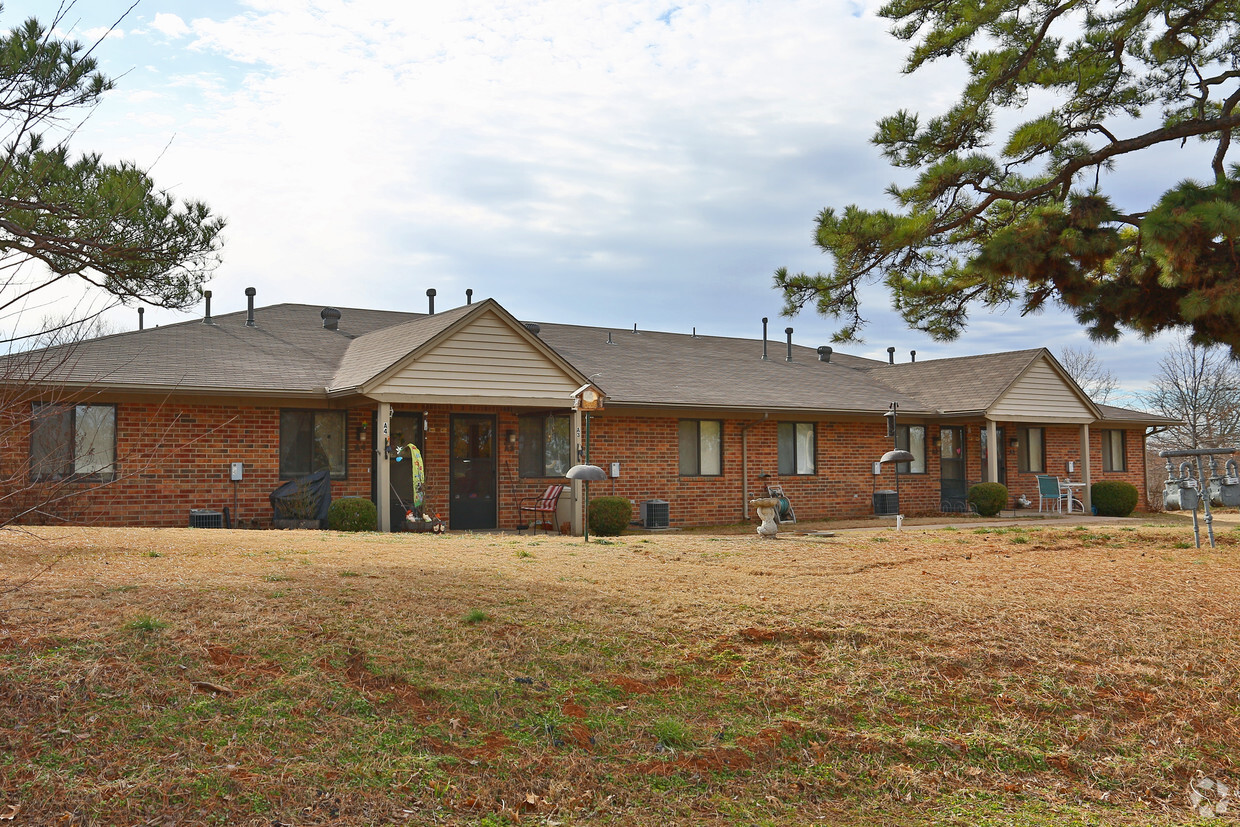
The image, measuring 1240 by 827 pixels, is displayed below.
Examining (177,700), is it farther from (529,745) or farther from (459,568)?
(459,568)

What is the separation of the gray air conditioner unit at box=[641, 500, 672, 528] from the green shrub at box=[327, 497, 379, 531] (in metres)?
5.61

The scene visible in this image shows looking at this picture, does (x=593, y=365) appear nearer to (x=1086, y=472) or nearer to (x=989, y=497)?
(x=989, y=497)

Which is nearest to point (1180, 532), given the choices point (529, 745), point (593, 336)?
point (593, 336)

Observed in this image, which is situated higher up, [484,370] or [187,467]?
[484,370]

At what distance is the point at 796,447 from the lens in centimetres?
2145

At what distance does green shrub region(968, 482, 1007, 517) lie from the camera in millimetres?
21891

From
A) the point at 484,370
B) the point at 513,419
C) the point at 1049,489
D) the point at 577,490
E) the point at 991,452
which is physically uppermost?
the point at 484,370

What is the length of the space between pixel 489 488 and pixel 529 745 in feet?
42.8

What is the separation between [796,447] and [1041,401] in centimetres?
699

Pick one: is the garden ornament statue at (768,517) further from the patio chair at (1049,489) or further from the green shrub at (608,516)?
the patio chair at (1049,489)

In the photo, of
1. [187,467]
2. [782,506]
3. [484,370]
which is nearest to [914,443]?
[782,506]

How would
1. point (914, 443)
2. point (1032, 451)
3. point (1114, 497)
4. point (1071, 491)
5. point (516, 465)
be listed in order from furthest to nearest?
point (1032, 451), point (1071, 491), point (1114, 497), point (914, 443), point (516, 465)

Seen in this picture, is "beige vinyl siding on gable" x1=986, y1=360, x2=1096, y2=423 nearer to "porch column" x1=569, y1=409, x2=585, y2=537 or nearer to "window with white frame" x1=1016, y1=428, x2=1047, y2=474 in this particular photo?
"window with white frame" x1=1016, y1=428, x2=1047, y2=474

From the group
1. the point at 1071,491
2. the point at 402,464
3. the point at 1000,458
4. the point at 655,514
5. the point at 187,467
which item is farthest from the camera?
the point at 1000,458
